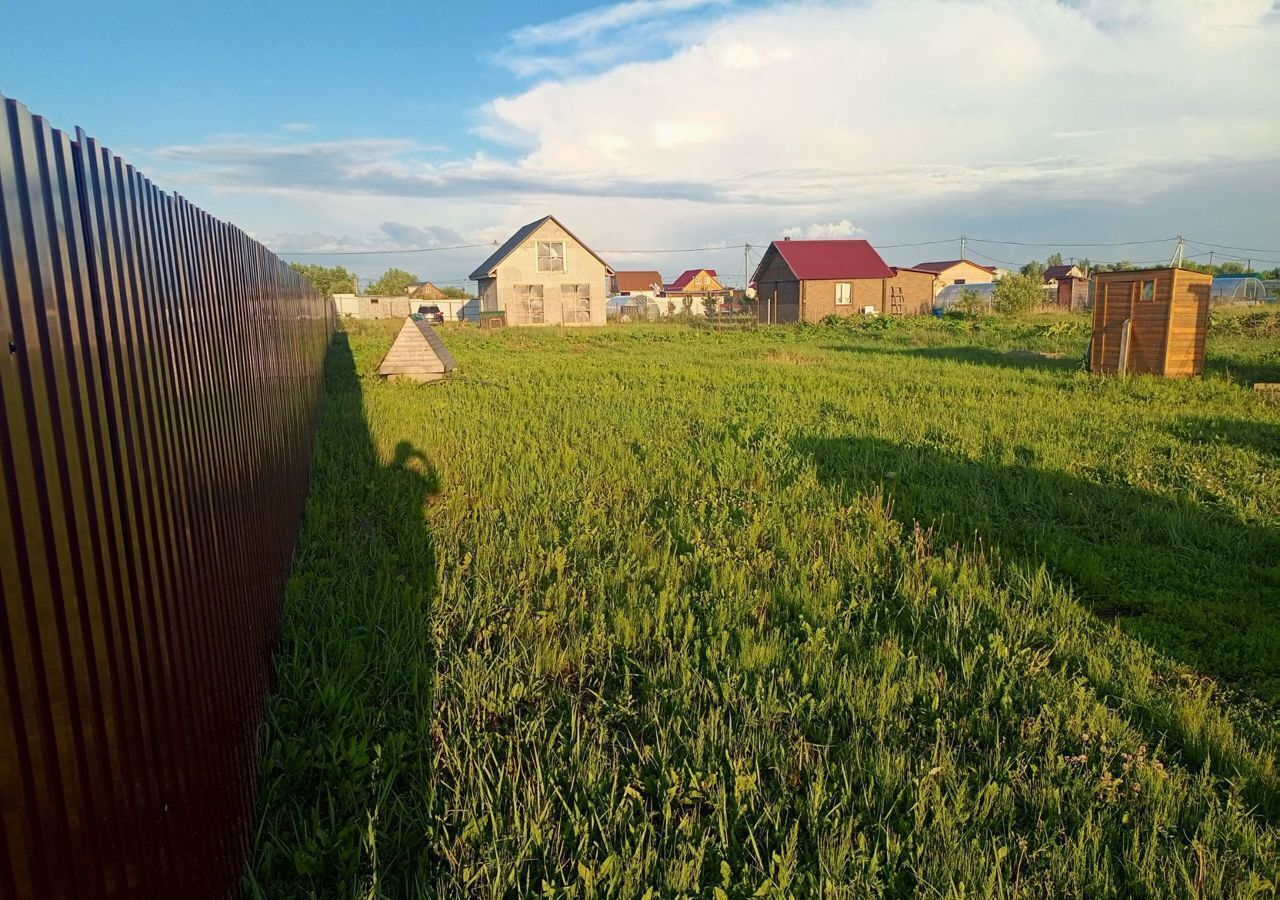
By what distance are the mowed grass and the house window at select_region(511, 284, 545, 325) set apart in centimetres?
3918

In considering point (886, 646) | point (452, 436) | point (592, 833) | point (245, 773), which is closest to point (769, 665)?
point (886, 646)

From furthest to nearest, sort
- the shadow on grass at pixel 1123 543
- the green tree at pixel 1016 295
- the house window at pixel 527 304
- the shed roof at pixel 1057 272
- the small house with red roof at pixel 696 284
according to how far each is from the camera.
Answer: the small house with red roof at pixel 696 284, the shed roof at pixel 1057 272, the house window at pixel 527 304, the green tree at pixel 1016 295, the shadow on grass at pixel 1123 543

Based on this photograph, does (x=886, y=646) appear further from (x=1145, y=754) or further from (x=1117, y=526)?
(x=1117, y=526)

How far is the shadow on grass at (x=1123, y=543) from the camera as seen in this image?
183 inches

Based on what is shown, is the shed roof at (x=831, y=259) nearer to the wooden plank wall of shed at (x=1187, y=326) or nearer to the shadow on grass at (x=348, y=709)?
the wooden plank wall of shed at (x=1187, y=326)

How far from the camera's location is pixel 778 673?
13.5 ft

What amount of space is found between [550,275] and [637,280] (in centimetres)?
4968

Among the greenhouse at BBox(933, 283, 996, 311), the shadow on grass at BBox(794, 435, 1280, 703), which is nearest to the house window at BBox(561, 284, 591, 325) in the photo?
the greenhouse at BBox(933, 283, 996, 311)

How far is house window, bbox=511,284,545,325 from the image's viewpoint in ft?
155

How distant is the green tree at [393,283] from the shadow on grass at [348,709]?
102 metres

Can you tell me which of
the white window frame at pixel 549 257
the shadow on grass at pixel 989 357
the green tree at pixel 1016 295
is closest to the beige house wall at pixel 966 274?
the green tree at pixel 1016 295

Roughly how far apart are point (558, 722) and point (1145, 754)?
2.56m

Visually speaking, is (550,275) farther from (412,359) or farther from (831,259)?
(412,359)

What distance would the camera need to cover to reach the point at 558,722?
364 cm
